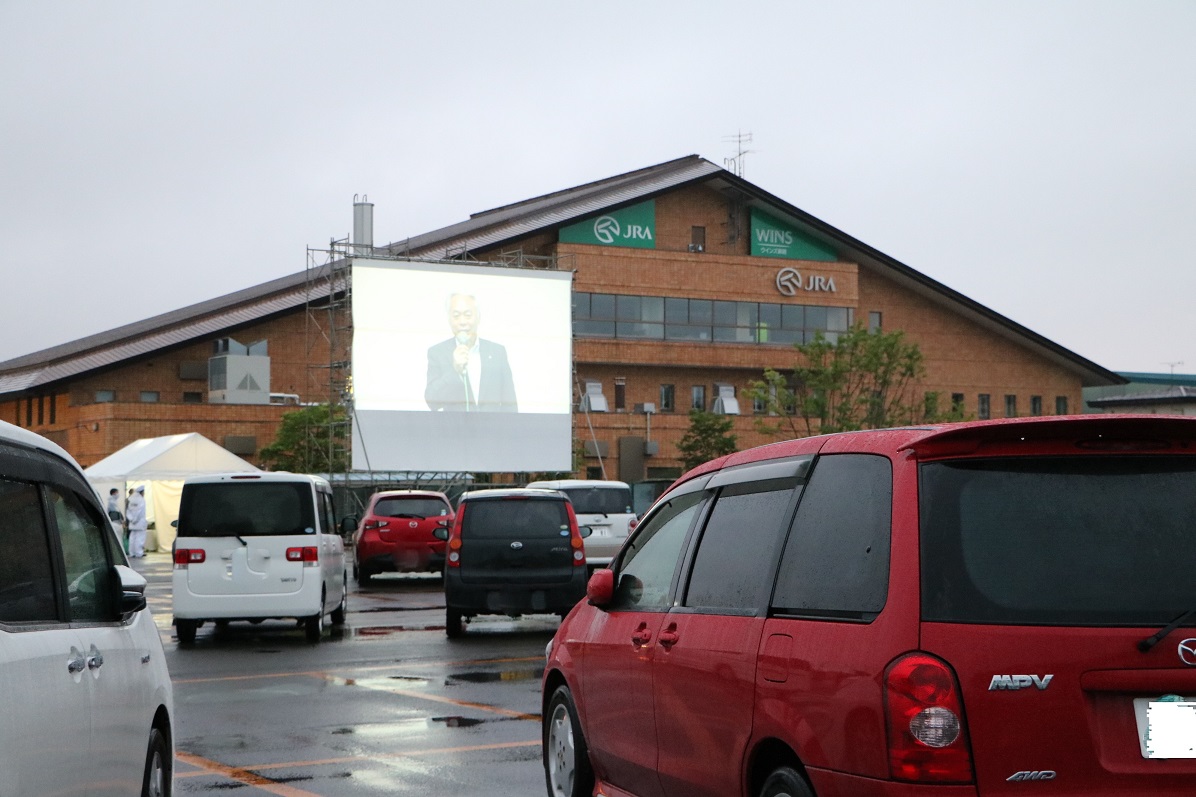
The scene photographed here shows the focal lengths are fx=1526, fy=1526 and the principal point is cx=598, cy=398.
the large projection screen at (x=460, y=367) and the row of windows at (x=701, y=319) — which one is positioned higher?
the row of windows at (x=701, y=319)

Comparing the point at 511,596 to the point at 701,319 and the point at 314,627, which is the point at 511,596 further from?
the point at 701,319

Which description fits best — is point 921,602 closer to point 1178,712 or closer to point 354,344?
point 1178,712

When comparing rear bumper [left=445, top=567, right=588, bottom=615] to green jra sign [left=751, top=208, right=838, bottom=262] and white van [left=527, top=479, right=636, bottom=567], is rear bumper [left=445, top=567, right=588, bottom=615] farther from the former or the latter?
green jra sign [left=751, top=208, right=838, bottom=262]

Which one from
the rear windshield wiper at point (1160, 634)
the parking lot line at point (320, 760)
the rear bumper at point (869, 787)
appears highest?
the rear windshield wiper at point (1160, 634)

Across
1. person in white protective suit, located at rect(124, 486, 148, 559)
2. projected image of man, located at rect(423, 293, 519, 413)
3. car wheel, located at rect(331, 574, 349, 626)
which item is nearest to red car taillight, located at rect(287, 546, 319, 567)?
car wheel, located at rect(331, 574, 349, 626)

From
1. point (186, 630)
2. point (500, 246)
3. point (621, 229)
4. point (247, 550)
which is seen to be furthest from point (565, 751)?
point (621, 229)

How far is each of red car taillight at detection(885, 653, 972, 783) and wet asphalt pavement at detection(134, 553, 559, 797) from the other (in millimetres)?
4284

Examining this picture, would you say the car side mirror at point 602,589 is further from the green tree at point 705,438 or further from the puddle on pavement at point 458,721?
the green tree at point 705,438

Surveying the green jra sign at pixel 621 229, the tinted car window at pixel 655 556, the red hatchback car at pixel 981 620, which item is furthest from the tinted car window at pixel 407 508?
the green jra sign at pixel 621 229

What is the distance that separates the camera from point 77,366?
197 feet

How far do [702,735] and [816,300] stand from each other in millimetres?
65598

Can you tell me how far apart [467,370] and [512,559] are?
1002 inches

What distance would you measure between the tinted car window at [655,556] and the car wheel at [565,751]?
0.75 meters

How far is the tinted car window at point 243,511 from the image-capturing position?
18078mm
